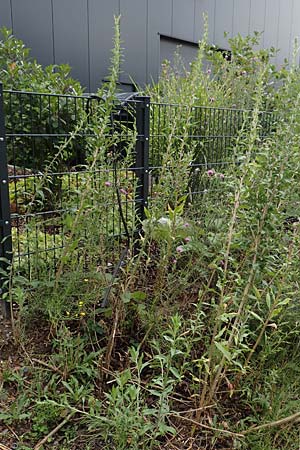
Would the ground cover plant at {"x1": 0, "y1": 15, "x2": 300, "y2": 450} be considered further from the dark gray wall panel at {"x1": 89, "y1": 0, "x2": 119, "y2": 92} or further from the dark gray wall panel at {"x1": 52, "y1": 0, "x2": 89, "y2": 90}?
the dark gray wall panel at {"x1": 89, "y1": 0, "x2": 119, "y2": 92}

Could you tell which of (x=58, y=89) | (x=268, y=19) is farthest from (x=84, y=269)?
(x=268, y=19)

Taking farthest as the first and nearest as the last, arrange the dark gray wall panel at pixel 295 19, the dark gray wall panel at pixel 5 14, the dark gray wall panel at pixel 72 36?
the dark gray wall panel at pixel 295 19 → the dark gray wall panel at pixel 72 36 → the dark gray wall panel at pixel 5 14

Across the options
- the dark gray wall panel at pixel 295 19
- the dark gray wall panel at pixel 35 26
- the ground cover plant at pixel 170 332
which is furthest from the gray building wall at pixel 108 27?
the ground cover plant at pixel 170 332

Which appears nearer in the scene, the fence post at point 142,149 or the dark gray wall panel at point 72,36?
the fence post at point 142,149

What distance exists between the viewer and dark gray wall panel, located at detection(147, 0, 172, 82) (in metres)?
6.87

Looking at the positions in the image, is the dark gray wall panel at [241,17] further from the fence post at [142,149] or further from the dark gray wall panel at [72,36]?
the fence post at [142,149]

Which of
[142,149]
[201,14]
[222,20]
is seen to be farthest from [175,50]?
[142,149]

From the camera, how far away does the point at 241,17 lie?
8938mm

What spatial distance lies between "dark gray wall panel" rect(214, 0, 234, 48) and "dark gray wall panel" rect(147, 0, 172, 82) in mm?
1554

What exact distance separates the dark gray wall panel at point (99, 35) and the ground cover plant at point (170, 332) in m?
4.13

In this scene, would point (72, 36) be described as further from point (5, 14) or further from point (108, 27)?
point (5, 14)

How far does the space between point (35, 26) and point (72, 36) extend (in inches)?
22.2

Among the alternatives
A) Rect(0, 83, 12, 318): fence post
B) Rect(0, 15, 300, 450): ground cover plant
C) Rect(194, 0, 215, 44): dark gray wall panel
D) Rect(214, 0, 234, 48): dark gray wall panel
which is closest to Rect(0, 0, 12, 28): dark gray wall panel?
Rect(0, 83, 12, 318): fence post

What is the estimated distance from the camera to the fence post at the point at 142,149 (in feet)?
9.57
